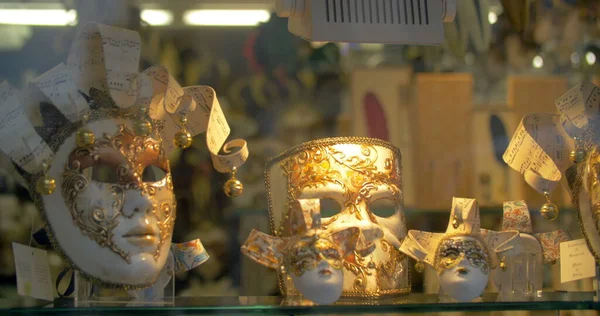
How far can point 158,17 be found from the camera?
1.82 metres

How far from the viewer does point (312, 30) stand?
52.8 inches

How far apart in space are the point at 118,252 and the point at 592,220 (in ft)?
2.50

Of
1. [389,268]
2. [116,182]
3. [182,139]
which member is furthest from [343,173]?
[116,182]

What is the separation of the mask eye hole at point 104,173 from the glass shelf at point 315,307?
0.19 meters

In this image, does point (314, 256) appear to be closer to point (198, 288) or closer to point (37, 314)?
point (37, 314)

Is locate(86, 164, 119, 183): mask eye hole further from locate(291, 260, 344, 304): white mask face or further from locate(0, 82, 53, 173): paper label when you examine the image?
locate(291, 260, 344, 304): white mask face

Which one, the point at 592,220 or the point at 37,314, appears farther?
the point at 592,220

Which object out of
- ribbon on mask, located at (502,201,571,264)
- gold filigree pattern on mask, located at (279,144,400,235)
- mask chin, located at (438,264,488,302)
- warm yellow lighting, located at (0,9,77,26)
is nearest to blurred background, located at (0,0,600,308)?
warm yellow lighting, located at (0,9,77,26)

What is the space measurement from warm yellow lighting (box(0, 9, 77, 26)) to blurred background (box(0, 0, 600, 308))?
5.0 inches

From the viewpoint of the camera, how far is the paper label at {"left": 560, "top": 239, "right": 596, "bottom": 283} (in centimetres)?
143

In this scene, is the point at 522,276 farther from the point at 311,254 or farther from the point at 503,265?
the point at 311,254

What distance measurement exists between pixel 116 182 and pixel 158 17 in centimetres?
70

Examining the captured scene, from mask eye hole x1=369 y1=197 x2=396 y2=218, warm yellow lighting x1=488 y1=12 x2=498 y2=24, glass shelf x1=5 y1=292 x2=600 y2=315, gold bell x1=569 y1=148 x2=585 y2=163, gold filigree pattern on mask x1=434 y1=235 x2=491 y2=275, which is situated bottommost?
glass shelf x1=5 y1=292 x2=600 y2=315

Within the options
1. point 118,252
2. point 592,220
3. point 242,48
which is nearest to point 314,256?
point 118,252
